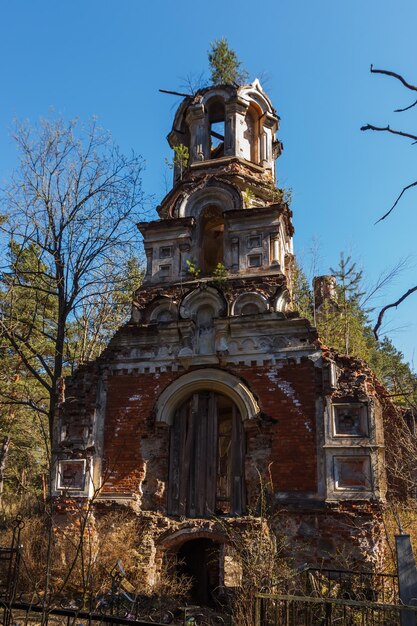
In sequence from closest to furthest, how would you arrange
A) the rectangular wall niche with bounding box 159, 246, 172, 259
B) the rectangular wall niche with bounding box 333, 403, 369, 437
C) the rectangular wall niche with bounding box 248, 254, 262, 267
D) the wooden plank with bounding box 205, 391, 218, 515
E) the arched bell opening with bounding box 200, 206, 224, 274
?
the rectangular wall niche with bounding box 333, 403, 369, 437 → the wooden plank with bounding box 205, 391, 218, 515 → the rectangular wall niche with bounding box 248, 254, 262, 267 → the rectangular wall niche with bounding box 159, 246, 172, 259 → the arched bell opening with bounding box 200, 206, 224, 274

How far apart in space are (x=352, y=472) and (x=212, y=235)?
7.53m

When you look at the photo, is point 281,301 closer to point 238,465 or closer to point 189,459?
point 238,465

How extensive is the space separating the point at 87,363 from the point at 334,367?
17.5ft

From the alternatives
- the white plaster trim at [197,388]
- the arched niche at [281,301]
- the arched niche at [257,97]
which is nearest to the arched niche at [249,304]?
the arched niche at [281,301]

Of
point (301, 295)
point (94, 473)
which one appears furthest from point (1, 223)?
point (301, 295)

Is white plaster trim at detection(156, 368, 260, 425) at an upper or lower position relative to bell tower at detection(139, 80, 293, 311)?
lower

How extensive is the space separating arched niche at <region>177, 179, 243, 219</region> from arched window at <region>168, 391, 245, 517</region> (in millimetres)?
4685

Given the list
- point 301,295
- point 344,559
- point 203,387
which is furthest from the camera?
point 301,295

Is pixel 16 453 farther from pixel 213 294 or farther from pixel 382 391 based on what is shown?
pixel 382 391

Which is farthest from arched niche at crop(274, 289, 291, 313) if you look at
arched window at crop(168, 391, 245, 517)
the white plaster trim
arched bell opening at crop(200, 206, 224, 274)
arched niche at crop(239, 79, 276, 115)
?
arched niche at crop(239, 79, 276, 115)

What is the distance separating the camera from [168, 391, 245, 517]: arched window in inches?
440

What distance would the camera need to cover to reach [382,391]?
1223cm

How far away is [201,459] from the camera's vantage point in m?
11.6

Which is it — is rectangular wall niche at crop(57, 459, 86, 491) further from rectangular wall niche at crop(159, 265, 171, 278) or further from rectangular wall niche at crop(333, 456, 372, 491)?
rectangular wall niche at crop(333, 456, 372, 491)
